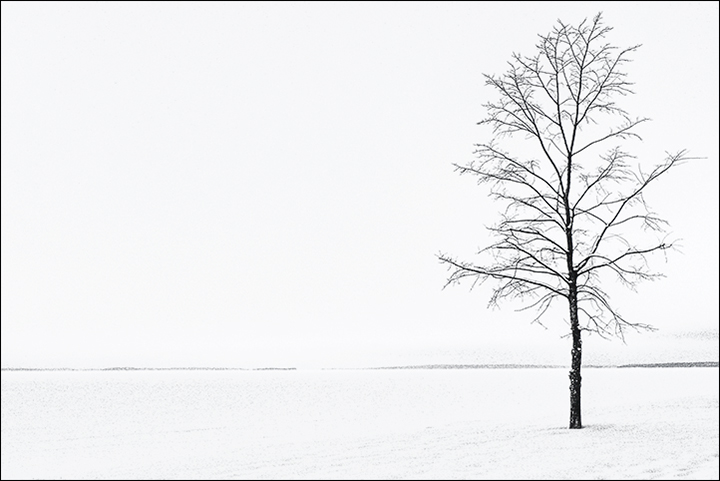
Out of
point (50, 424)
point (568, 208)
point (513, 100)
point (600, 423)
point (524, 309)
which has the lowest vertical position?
point (50, 424)

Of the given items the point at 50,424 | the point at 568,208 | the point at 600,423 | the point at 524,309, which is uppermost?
the point at 568,208

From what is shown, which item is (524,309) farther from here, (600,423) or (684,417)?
(684,417)

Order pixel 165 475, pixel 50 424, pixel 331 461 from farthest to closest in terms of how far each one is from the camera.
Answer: pixel 50 424 < pixel 331 461 < pixel 165 475

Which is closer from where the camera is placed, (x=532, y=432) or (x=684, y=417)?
(x=532, y=432)

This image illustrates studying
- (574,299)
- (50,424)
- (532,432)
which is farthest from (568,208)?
(50,424)

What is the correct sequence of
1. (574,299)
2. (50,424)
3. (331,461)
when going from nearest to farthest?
(331,461) < (574,299) < (50,424)

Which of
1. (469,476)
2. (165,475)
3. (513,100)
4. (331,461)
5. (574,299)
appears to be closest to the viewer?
(469,476)

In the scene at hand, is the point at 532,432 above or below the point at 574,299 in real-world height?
below

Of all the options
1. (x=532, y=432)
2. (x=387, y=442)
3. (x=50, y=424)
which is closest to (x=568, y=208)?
(x=532, y=432)

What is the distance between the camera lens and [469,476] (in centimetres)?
1134

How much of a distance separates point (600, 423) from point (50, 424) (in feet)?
97.3

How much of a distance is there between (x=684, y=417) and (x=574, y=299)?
5267mm

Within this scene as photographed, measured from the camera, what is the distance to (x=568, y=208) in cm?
1703

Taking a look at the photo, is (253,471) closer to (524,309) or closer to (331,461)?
(331,461)
